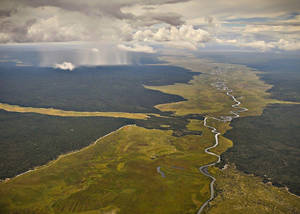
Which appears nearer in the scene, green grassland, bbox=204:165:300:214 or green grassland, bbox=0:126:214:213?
green grassland, bbox=204:165:300:214

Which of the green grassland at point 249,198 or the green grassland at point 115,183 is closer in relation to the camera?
the green grassland at point 249,198

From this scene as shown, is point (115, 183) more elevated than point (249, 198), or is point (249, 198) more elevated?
point (249, 198)

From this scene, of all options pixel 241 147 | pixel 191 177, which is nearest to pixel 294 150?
pixel 241 147

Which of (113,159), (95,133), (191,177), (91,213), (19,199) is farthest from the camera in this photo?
(95,133)

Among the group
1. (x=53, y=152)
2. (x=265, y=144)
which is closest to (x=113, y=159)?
(x=53, y=152)

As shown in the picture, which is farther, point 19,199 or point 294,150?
point 294,150

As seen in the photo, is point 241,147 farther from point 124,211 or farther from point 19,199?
point 19,199

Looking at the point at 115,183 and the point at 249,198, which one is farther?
the point at 115,183

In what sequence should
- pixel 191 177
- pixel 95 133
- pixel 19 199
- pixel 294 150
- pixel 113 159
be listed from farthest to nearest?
pixel 95 133 → pixel 294 150 → pixel 113 159 → pixel 191 177 → pixel 19 199

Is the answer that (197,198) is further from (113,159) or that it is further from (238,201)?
(113,159)
